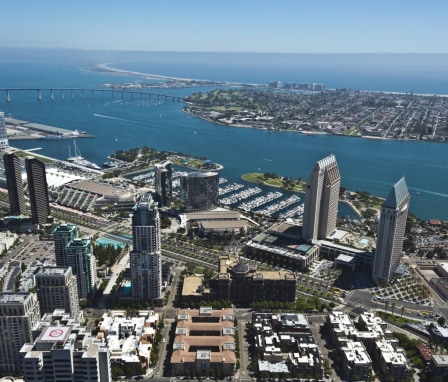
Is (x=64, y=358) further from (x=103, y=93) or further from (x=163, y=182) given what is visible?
(x=103, y=93)

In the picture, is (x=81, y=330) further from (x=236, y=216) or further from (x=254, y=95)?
(x=254, y=95)

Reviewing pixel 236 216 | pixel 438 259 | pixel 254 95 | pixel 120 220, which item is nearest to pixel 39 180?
pixel 120 220

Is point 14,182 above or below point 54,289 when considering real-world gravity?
above

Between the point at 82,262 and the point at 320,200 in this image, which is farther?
the point at 320,200

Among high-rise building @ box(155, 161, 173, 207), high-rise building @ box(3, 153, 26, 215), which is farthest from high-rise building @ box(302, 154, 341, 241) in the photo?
high-rise building @ box(3, 153, 26, 215)

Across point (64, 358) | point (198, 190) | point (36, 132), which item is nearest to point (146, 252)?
point (64, 358)

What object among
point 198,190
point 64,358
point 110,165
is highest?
point 64,358
